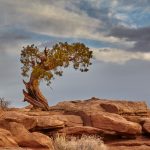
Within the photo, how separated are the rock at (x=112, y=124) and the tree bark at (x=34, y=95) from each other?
8.69 metres

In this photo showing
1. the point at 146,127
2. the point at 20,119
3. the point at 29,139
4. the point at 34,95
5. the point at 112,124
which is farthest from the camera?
the point at 34,95

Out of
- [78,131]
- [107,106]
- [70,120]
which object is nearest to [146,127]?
[107,106]

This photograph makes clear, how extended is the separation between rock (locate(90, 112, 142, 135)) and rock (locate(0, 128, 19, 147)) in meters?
8.62

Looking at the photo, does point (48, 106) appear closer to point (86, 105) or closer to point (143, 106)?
point (86, 105)

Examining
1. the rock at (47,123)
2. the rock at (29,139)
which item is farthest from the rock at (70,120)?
the rock at (29,139)

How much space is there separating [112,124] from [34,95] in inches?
436

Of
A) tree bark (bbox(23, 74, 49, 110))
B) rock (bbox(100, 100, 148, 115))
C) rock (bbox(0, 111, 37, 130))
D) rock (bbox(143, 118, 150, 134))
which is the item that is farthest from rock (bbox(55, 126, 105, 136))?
tree bark (bbox(23, 74, 49, 110))

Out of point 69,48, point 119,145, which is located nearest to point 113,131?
point 119,145

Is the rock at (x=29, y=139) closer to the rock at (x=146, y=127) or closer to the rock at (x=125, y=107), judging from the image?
the rock at (x=146, y=127)

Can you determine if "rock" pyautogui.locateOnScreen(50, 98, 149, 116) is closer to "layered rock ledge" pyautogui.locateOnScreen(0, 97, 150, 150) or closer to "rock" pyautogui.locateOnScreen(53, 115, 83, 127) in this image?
"layered rock ledge" pyautogui.locateOnScreen(0, 97, 150, 150)

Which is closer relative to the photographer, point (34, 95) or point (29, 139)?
point (29, 139)

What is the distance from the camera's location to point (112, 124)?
119 ft

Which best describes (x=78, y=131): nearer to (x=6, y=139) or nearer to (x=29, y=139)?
(x=29, y=139)

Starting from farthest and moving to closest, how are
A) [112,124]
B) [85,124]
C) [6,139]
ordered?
[85,124] < [112,124] < [6,139]
